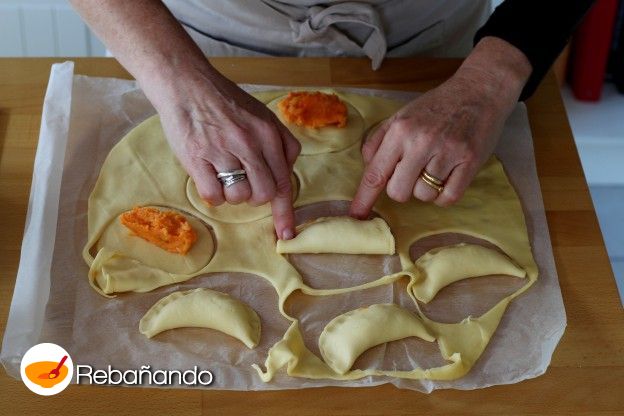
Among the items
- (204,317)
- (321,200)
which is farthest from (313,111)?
(204,317)

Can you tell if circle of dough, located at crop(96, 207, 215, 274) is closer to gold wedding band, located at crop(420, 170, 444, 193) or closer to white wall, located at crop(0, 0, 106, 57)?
gold wedding band, located at crop(420, 170, 444, 193)

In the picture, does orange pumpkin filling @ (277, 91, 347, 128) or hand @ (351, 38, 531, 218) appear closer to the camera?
hand @ (351, 38, 531, 218)

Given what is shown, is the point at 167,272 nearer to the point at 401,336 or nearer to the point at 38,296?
the point at 38,296

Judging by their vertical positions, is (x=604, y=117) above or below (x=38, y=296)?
below

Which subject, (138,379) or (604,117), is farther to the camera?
(604,117)

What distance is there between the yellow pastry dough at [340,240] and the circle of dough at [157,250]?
0.32 feet

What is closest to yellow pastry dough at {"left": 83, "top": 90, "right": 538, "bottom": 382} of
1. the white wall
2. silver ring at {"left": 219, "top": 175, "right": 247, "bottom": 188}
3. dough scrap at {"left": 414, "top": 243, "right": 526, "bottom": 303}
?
dough scrap at {"left": 414, "top": 243, "right": 526, "bottom": 303}

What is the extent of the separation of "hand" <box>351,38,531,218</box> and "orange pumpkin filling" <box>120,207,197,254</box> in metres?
0.23

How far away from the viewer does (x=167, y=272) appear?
106cm

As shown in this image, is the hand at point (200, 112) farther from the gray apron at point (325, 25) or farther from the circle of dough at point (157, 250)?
the gray apron at point (325, 25)

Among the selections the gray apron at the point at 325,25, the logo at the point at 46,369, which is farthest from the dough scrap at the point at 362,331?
the gray apron at the point at 325,25

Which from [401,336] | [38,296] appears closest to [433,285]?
[401,336]

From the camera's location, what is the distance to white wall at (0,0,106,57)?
1.93 metres

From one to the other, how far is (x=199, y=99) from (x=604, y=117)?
1382mm
